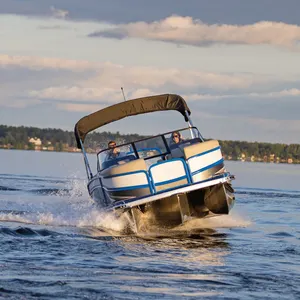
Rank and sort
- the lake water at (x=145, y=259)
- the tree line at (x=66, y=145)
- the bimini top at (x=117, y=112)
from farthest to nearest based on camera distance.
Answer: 1. the tree line at (x=66, y=145)
2. the bimini top at (x=117, y=112)
3. the lake water at (x=145, y=259)

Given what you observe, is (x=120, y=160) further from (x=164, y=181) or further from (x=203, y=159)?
(x=203, y=159)

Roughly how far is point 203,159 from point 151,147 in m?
2.06

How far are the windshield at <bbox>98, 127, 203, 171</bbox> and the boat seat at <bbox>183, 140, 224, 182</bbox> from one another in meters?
1.16

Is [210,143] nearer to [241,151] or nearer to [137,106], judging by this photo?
[137,106]

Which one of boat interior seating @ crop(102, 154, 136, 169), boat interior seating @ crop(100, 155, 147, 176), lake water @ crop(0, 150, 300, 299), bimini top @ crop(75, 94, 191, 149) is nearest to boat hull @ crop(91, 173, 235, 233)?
lake water @ crop(0, 150, 300, 299)

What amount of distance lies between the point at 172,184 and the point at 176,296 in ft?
22.3

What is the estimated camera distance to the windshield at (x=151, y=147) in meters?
19.5

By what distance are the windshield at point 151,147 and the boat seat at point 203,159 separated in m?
1.16

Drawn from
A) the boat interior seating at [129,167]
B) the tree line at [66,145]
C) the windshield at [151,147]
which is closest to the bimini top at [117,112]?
the windshield at [151,147]

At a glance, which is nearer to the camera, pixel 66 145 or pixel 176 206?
pixel 176 206

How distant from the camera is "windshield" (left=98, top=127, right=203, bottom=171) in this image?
19484 mm

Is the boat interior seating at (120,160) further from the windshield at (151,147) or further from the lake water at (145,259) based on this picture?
the lake water at (145,259)

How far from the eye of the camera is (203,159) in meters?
18.1

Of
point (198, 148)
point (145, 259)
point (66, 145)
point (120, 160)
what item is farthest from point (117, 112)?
point (66, 145)
